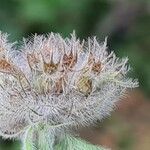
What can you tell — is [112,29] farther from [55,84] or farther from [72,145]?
[55,84]

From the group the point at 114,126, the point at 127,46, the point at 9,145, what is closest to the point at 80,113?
the point at 9,145

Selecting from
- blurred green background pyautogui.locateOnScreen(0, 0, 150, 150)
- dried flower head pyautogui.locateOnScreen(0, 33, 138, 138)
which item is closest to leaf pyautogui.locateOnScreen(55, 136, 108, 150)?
dried flower head pyautogui.locateOnScreen(0, 33, 138, 138)

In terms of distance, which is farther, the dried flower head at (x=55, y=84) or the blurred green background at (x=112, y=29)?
the blurred green background at (x=112, y=29)

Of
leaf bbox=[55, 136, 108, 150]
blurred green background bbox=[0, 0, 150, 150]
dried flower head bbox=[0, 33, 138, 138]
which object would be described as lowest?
leaf bbox=[55, 136, 108, 150]

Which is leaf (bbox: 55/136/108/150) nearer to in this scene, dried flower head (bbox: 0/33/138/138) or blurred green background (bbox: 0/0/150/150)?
dried flower head (bbox: 0/33/138/138)

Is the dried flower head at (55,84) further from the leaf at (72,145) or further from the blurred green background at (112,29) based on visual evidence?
the blurred green background at (112,29)

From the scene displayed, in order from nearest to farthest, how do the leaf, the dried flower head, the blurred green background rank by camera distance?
1. the dried flower head
2. the leaf
3. the blurred green background

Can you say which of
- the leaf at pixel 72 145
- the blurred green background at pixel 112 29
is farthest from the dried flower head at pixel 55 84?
the blurred green background at pixel 112 29
